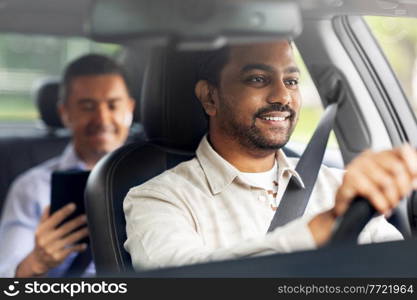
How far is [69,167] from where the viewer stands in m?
2.80

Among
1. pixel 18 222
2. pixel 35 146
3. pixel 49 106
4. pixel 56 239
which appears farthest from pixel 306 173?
pixel 35 146

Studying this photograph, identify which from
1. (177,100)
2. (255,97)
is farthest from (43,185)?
(255,97)

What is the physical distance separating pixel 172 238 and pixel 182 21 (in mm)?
471

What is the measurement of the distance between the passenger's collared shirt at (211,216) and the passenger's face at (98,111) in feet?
1.99

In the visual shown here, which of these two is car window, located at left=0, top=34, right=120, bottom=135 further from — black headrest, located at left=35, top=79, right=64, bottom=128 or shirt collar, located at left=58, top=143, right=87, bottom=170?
black headrest, located at left=35, top=79, right=64, bottom=128

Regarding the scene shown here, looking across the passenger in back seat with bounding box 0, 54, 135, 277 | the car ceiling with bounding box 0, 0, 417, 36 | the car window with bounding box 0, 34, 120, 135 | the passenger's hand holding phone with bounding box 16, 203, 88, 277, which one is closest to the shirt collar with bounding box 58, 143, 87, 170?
the passenger in back seat with bounding box 0, 54, 135, 277

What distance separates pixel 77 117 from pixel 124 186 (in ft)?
2.61

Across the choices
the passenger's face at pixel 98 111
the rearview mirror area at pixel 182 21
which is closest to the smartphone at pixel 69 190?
the passenger's face at pixel 98 111

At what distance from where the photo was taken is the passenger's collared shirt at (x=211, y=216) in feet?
5.51

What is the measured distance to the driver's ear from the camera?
1814mm

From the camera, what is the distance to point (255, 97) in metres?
1.77

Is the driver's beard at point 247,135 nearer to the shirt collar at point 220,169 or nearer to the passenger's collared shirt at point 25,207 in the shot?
the shirt collar at point 220,169

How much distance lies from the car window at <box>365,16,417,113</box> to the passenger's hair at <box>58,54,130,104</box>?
27.3 inches

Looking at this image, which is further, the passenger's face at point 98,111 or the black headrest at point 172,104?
the passenger's face at point 98,111
